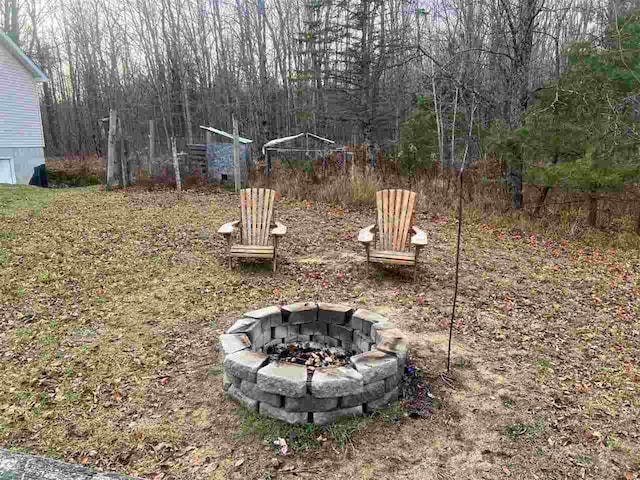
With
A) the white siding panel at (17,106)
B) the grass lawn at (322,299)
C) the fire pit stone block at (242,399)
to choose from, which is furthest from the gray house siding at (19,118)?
the fire pit stone block at (242,399)

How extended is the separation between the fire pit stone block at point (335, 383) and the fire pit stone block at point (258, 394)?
0.73 feet

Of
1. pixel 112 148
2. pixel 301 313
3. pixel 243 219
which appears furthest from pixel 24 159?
pixel 301 313

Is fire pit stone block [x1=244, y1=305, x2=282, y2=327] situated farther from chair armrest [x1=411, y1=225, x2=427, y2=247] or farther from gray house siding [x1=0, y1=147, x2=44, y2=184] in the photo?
gray house siding [x1=0, y1=147, x2=44, y2=184]

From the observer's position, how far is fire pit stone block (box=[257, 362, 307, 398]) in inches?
93.7

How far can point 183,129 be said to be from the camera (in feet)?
67.9

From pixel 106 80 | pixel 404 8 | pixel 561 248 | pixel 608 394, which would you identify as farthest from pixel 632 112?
pixel 106 80

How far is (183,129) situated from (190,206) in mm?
13574

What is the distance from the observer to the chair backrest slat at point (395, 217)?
506cm

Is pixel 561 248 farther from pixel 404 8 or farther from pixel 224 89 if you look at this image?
pixel 224 89

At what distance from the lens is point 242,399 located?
2605 mm

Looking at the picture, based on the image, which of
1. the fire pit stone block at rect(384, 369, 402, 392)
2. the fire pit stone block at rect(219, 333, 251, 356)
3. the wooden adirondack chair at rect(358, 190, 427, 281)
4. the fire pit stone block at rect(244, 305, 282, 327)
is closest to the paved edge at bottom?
the fire pit stone block at rect(219, 333, 251, 356)

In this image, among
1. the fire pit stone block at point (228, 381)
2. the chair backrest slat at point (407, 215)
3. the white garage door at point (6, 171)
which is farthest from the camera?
the white garage door at point (6, 171)

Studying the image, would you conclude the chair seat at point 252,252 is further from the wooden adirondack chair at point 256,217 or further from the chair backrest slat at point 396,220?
the chair backrest slat at point 396,220

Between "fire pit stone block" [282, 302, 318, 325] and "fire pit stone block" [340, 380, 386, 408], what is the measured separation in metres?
0.88
